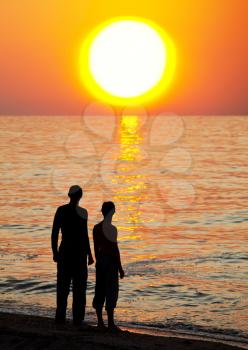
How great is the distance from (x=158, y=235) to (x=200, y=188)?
20476mm

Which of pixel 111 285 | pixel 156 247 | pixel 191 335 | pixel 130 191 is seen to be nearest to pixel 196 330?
pixel 191 335

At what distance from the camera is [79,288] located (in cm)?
1075

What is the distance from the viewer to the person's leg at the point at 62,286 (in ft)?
35.1

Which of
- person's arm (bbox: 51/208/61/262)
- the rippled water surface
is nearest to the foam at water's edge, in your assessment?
the rippled water surface

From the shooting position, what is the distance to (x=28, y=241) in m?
22.7

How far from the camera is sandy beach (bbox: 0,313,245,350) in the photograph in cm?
911

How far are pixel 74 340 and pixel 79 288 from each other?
1570 mm

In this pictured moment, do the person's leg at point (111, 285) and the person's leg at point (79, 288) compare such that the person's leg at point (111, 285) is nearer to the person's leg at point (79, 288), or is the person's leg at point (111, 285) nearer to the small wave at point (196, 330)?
the person's leg at point (79, 288)

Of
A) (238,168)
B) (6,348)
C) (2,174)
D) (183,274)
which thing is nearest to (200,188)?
(2,174)

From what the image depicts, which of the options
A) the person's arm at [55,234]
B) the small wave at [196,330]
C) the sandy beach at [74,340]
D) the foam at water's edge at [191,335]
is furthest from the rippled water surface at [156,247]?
the person's arm at [55,234]

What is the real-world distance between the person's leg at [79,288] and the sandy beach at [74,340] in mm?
268

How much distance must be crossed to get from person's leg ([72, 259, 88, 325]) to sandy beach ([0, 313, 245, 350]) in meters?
0.27

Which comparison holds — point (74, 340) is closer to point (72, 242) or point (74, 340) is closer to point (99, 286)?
point (99, 286)

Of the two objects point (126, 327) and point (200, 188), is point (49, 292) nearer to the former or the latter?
point (126, 327)
